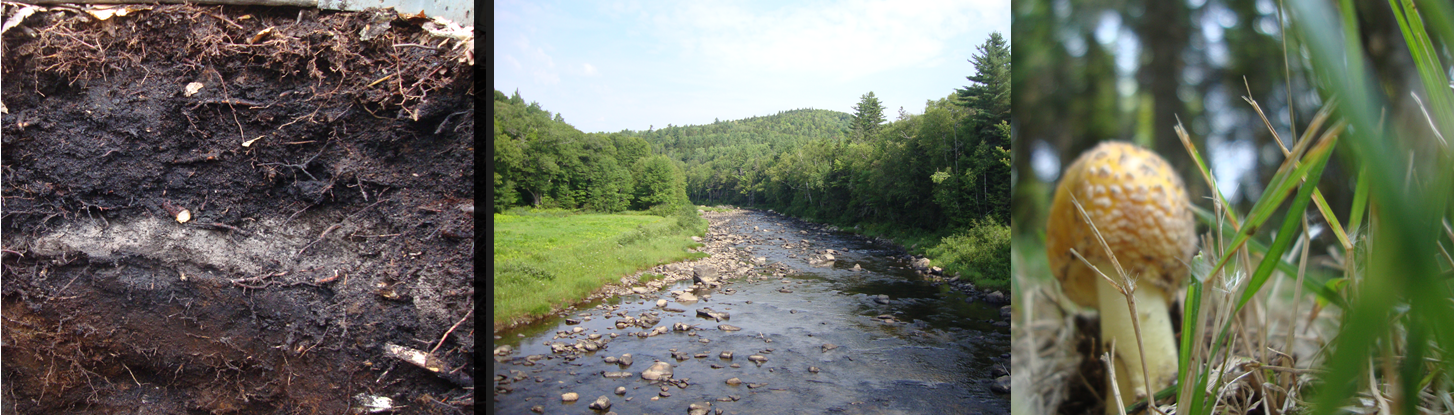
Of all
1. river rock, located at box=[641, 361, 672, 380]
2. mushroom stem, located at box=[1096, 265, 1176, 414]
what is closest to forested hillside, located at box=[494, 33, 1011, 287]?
river rock, located at box=[641, 361, 672, 380]

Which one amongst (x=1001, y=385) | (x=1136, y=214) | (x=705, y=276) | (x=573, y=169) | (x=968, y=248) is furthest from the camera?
(x=573, y=169)

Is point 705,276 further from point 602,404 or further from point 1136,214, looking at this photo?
point 1136,214

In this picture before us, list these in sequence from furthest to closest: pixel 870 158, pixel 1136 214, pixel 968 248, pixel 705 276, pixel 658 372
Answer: pixel 705 276
pixel 870 158
pixel 658 372
pixel 968 248
pixel 1136 214

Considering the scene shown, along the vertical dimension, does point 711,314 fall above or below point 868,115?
below

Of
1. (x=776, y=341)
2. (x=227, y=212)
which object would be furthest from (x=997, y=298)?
(x=227, y=212)

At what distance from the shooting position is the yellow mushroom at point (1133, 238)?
31.2 inches

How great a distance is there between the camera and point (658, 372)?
221 centimetres

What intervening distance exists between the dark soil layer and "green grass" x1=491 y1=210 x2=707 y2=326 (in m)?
0.36

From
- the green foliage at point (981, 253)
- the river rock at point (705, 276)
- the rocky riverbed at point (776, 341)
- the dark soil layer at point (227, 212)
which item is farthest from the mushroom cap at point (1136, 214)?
the dark soil layer at point (227, 212)

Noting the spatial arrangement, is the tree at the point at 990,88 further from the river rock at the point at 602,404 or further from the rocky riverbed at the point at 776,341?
the river rock at the point at 602,404

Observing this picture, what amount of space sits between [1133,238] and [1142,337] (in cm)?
16

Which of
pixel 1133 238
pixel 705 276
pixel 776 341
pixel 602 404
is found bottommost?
pixel 602 404

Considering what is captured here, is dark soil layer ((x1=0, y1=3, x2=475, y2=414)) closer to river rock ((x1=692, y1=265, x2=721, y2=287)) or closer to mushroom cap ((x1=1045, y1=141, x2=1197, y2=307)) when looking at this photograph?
river rock ((x1=692, y1=265, x2=721, y2=287))

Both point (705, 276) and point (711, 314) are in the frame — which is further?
point (705, 276)
